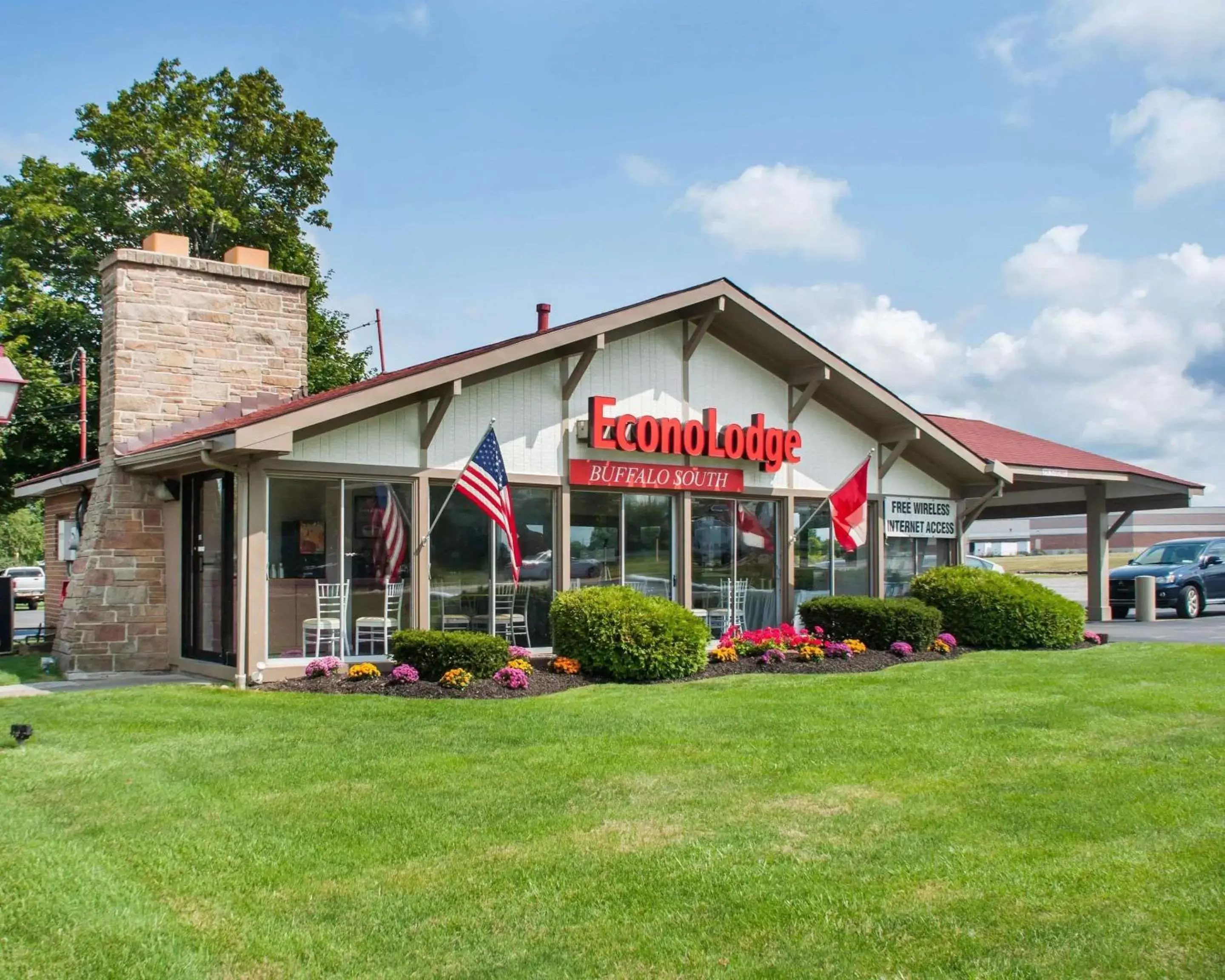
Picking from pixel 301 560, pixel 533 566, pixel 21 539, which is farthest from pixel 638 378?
pixel 21 539

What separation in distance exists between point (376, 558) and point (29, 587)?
29.7 metres

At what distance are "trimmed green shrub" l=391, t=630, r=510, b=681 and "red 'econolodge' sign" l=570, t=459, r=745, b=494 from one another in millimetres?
3113

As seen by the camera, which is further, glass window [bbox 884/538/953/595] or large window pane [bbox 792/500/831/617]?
glass window [bbox 884/538/953/595]

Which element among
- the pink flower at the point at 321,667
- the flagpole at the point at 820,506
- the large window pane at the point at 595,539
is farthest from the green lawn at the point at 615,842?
the flagpole at the point at 820,506

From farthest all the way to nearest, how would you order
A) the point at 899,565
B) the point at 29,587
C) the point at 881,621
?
the point at 29,587 → the point at 899,565 → the point at 881,621

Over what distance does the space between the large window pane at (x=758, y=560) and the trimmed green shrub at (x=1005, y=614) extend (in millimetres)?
2452

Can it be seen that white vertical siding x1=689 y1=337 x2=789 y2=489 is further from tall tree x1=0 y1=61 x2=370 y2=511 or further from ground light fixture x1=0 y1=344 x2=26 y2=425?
tall tree x1=0 y1=61 x2=370 y2=511

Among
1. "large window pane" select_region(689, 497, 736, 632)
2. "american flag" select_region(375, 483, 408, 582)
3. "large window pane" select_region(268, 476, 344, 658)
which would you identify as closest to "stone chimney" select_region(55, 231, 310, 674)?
"large window pane" select_region(268, 476, 344, 658)

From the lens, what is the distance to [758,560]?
664 inches

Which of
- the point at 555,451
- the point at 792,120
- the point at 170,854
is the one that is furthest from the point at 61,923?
the point at 792,120

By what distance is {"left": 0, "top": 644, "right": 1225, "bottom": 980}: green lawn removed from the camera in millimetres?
4574

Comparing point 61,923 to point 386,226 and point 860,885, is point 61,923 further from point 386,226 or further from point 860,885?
point 386,226

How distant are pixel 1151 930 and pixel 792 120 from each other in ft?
34.3

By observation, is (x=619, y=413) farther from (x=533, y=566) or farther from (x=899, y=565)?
(x=899, y=565)
